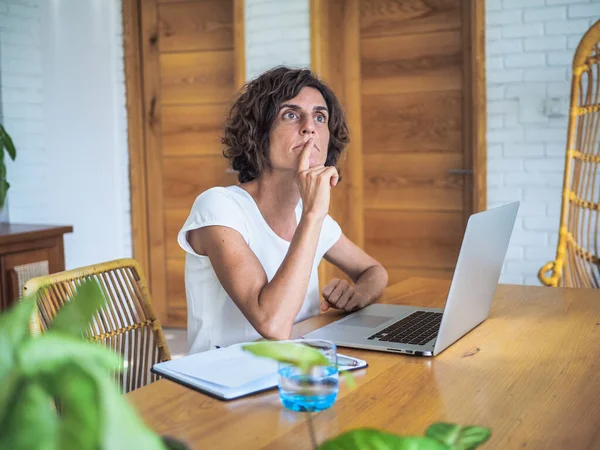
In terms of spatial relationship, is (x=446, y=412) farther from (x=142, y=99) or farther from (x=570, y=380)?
(x=142, y=99)

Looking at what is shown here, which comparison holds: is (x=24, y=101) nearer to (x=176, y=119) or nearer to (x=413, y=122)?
(x=176, y=119)

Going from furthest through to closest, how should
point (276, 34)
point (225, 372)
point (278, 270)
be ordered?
point (276, 34)
point (278, 270)
point (225, 372)

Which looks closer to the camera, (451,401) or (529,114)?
(451,401)

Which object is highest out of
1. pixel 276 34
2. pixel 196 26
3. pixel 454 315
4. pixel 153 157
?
pixel 196 26

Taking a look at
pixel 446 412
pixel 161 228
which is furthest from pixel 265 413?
pixel 161 228

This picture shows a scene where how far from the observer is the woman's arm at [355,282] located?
176 centimetres

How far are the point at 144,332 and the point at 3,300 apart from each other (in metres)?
1.79

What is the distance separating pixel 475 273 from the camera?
4.54 ft

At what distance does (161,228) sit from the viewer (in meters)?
4.51

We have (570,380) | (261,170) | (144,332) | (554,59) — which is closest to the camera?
(570,380)

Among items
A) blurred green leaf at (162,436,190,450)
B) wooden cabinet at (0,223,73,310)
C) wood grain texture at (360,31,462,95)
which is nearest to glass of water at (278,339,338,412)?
blurred green leaf at (162,436,190,450)

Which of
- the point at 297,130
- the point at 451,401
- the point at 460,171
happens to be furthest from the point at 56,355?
the point at 460,171

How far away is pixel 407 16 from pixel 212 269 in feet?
8.47

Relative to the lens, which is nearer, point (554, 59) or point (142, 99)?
point (554, 59)
